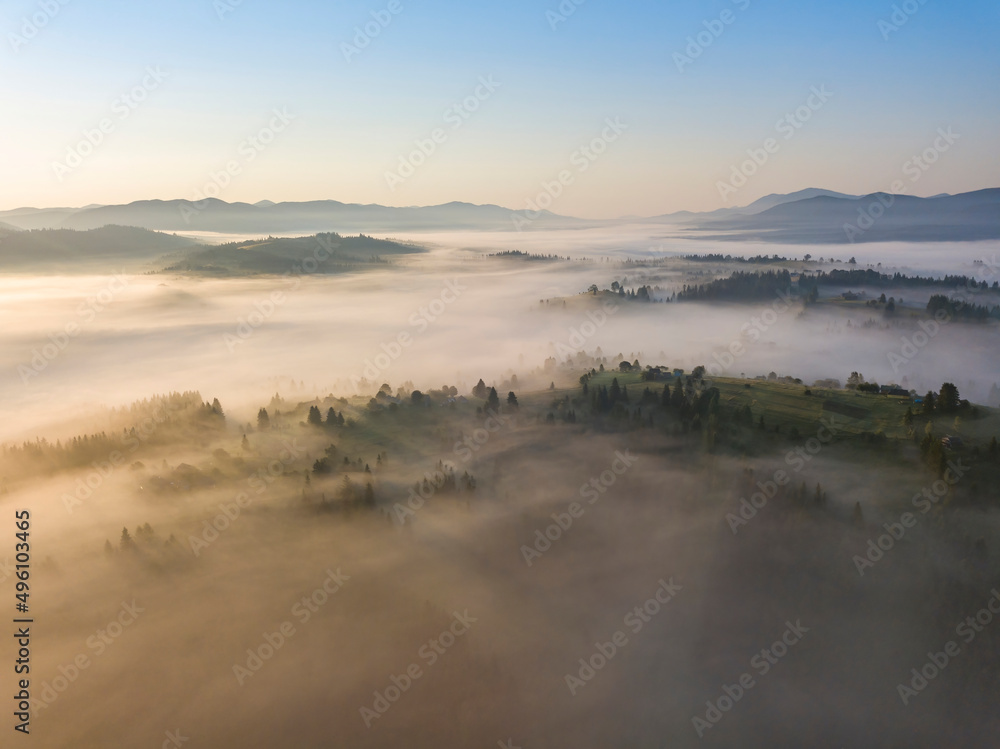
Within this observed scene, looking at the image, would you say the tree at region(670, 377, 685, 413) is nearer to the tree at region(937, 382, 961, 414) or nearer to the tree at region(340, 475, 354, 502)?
the tree at region(937, 382, 961, 414)

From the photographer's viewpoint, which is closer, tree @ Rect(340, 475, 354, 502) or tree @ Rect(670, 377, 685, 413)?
tree @ Rect(340, 475, 354, 502)

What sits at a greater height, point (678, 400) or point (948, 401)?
point (948, 401)

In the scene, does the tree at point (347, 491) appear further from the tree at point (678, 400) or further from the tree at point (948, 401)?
the tree at point (948, 401)

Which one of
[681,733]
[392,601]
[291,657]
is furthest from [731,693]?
[291,657]

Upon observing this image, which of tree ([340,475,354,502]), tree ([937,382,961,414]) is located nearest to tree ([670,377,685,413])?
tree ([937,382,961,414])

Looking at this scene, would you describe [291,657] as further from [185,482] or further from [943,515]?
[943,515]

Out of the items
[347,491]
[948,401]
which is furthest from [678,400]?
[347,491]

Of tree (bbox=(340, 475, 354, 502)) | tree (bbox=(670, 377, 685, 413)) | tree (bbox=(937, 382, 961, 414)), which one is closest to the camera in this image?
tree (bbox=(340, 475, 354, 502))

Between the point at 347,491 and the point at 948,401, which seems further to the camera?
the point at 948,401

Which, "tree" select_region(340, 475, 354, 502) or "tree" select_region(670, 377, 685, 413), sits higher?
"tree" select_region(670, 377, 685, 413)

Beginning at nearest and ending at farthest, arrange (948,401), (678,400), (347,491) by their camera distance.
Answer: (347,491)
(948,401)
(678,400)

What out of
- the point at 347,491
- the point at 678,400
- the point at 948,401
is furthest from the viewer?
→ the point at 678,400

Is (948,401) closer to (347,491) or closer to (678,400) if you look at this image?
(678,400)
